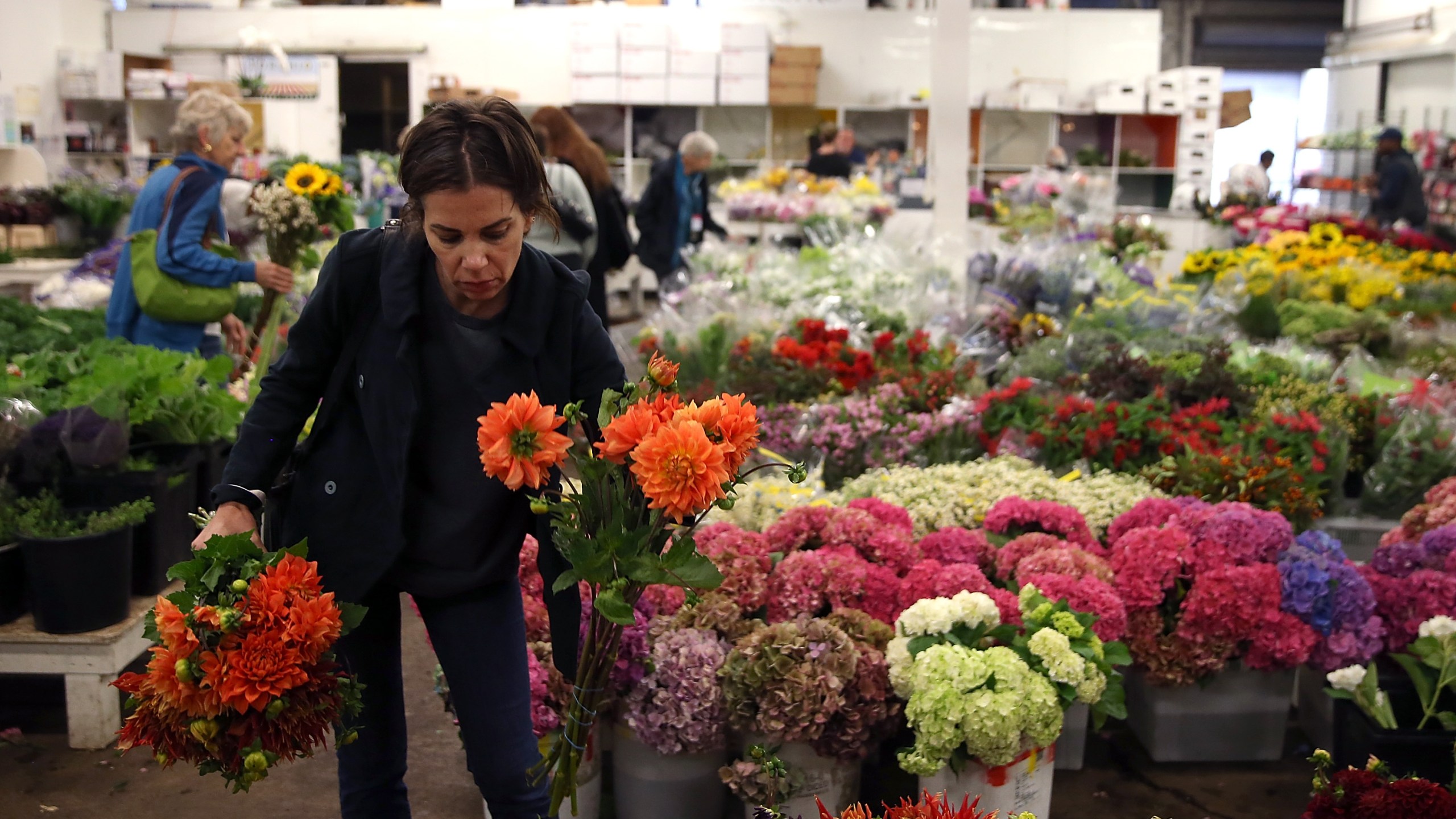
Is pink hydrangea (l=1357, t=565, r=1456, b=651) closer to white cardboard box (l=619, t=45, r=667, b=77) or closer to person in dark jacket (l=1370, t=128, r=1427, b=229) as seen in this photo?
person in dark jacket (l=1370, t=128, r=1427, b=229)

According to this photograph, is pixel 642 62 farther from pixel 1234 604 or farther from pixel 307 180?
pixel 1234 604

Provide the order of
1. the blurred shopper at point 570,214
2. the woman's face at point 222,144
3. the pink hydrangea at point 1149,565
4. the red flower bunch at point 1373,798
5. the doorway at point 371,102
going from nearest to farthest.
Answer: the red flower bunch at point 1373,798 < the pink hydrangea at point 1149,565 < the woman's face at point 222,144 < the blurred shopper at point 570,214 < the doorway at point 371,102

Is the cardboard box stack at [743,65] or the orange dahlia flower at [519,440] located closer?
the orange dahlia flower at [519,440]

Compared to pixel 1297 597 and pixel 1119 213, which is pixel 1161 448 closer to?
pixel 1297 597

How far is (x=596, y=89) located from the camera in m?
11.1

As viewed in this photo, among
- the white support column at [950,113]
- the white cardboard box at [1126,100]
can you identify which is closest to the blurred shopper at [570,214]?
the white support column at [950,113]

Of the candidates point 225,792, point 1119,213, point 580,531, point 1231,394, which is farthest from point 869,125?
point 580,531

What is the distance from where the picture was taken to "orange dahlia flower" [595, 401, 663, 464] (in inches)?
49.4

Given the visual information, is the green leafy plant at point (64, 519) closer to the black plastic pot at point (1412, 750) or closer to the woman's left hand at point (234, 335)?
the woman's left hand at point (234, 335)

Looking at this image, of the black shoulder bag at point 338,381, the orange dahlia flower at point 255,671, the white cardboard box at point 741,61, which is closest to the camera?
Result: the orange dahlia flower at point 255,671

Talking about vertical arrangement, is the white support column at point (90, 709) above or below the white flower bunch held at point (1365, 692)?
below

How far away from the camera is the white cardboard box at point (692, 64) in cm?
1098

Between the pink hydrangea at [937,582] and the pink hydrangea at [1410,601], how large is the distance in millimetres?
916

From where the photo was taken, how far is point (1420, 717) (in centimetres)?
247
